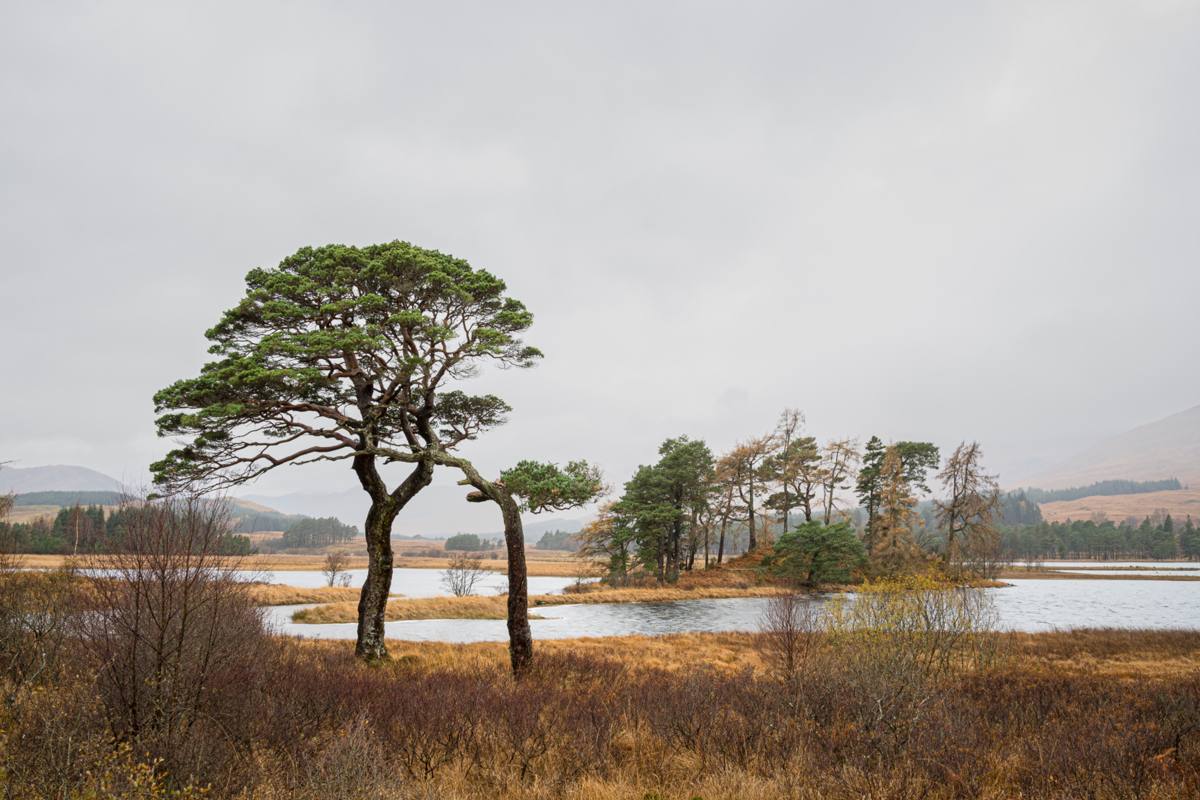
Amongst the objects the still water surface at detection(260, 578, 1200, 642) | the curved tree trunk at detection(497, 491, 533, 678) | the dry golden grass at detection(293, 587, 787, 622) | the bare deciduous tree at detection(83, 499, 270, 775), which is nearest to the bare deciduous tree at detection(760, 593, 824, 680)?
the curved tree trunk at detection(497, 491, 533, 678)

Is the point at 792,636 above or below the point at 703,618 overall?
above

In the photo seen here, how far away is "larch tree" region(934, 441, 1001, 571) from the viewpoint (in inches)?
2140

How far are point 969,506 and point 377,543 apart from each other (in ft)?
184

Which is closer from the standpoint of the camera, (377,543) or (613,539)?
(377,543)

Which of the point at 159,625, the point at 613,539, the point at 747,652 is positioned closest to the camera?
the point at 159,625

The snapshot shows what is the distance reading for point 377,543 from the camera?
16.6 metres

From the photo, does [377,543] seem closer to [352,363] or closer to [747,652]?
[352,363]

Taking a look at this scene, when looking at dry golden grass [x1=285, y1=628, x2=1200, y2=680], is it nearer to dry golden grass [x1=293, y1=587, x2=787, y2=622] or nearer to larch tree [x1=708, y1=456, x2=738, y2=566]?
dry golden grass [x1=293, y1=587, x2=787, y2=622]

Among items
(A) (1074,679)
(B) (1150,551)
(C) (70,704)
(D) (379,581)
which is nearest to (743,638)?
(A) (1074,679)

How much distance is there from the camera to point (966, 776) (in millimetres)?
7098

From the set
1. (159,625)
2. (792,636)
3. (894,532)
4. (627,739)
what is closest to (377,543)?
(159,625)

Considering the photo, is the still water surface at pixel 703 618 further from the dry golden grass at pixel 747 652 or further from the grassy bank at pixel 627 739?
the grassy bank at pixel 627 739

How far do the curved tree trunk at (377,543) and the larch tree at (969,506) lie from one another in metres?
53.2

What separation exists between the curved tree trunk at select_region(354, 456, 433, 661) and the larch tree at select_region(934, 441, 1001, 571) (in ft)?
175
